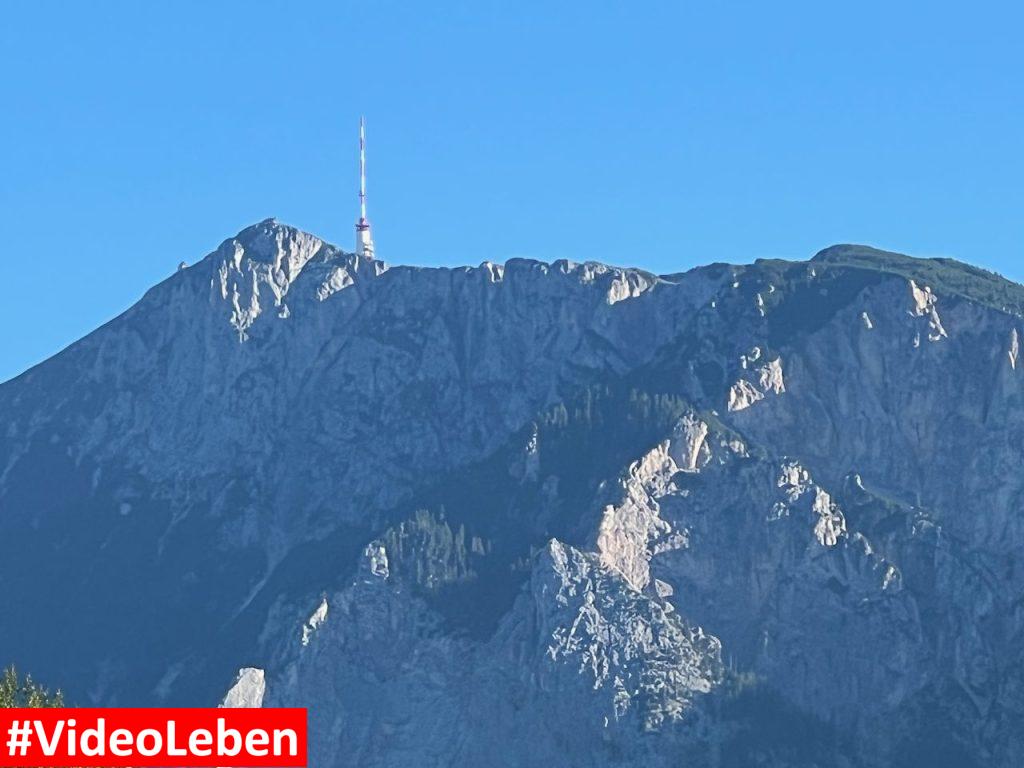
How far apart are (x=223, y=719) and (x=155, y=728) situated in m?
2.78

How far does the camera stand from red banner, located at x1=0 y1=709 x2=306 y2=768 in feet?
401

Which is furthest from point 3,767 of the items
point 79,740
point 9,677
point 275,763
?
point 9,677

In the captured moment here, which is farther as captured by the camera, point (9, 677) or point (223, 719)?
point (9, 677)

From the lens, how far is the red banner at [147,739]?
122 m

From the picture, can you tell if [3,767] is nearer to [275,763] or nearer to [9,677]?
[275,763]

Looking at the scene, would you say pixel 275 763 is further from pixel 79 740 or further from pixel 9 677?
pixel 9 677

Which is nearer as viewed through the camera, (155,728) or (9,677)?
(155,728)

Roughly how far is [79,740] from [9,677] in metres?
39.1

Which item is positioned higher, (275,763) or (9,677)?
(9,677)

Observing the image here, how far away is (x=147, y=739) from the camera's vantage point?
4860 inches

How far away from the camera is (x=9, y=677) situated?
530 ft

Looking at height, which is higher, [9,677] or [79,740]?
[9,677]

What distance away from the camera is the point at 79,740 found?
123500mm

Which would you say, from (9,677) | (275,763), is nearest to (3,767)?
(275,763)
